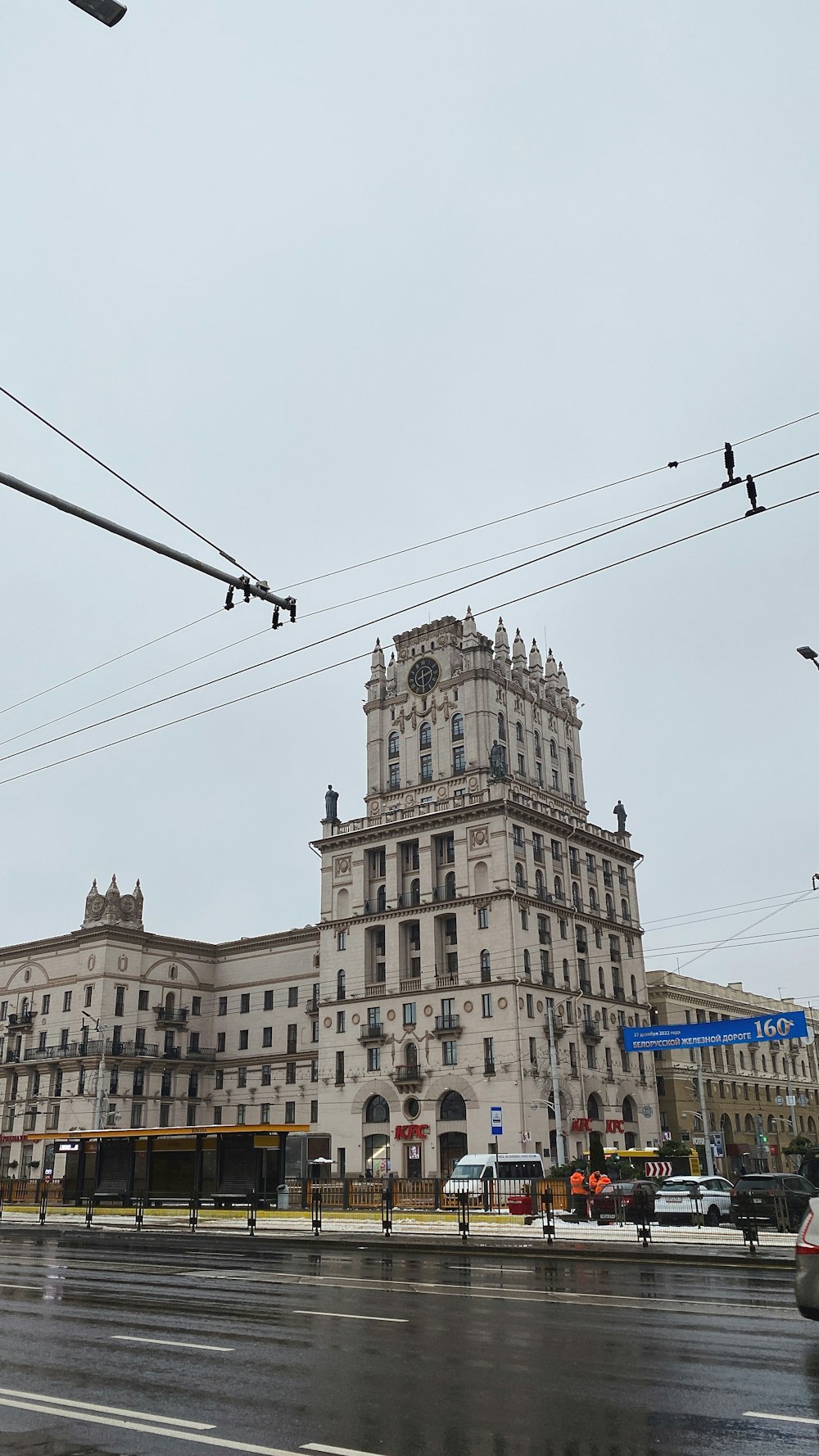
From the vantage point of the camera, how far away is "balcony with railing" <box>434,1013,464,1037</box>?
60406 millimetres

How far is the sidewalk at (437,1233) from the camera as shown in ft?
81.4

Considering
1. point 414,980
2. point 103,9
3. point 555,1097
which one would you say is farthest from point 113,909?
point 103,9

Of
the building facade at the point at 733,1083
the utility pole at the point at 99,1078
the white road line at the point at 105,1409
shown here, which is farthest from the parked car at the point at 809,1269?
the building facade at the point at 733,1083

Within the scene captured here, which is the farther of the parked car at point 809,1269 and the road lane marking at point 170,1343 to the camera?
the road lane marking at point 170,1343

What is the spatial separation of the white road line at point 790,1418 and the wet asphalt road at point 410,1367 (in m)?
0.10

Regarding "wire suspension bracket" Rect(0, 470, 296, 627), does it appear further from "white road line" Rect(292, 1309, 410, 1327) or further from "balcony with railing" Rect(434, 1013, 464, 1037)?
"balcony with railing" Rect(434, 1013, 464, 1037)

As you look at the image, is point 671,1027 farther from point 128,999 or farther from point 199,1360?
point 128,999

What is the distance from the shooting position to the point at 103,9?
7.33 metres

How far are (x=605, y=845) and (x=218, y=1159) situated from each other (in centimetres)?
3594

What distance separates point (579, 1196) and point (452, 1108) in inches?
960

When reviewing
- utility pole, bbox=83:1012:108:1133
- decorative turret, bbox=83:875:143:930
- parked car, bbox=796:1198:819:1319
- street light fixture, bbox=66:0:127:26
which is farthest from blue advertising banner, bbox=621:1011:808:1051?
decorative turret, bbox=83:875:143:930

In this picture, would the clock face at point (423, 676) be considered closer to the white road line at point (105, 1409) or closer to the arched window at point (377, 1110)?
the arched window at point (377, 1110)

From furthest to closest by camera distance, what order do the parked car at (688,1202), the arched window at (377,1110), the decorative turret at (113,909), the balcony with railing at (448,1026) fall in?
the decorative turret at (113,909) → the arched window at (377,1110) → the balcony with railing at (448,1026) → the parked car at (688,1202)

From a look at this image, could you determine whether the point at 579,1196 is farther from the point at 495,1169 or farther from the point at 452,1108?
the point at 452,1108
